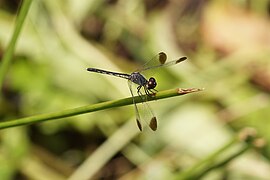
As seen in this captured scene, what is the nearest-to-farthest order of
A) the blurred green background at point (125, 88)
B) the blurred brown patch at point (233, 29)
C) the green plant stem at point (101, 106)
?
the green plant stem at point (101, 106) → the blurred green background at point (125, 88) → the blurred brown patch at point (233, 29)

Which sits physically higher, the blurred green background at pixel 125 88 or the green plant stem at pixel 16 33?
the green plant stem at pixel 16 33

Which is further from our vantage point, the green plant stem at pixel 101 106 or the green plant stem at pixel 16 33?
the green plant stem at pixel 16 33

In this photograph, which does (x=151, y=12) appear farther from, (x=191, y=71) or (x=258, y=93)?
(x=258, y=93)

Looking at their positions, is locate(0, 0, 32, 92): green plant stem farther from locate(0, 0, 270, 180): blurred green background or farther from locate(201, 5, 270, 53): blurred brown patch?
locate(201, 5, 270, 53): blurred brown patch

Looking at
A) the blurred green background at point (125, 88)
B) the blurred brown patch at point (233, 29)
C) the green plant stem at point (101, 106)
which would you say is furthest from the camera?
the blurred brown patch at point (233, 29)

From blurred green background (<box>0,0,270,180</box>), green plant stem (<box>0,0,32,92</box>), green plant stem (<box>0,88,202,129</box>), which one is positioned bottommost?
blurred green background (<box>0,0,270,180</box>)

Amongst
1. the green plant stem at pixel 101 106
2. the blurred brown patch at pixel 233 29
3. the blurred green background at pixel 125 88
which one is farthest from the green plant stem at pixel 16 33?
the blurred brown patch at pixel 233 29

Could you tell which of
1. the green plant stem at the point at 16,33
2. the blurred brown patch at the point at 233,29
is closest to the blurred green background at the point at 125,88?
the blurred brown patch at the point at 233,29

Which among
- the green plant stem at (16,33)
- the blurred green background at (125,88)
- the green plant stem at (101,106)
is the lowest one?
the blurred green background at (125,88)

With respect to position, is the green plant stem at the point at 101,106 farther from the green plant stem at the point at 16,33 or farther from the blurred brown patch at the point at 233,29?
the blurred brown patch at the point at 233,29

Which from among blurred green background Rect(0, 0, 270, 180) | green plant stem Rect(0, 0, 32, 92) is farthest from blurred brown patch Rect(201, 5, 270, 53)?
green plant stem Rect(0, 0, 32, 92)
